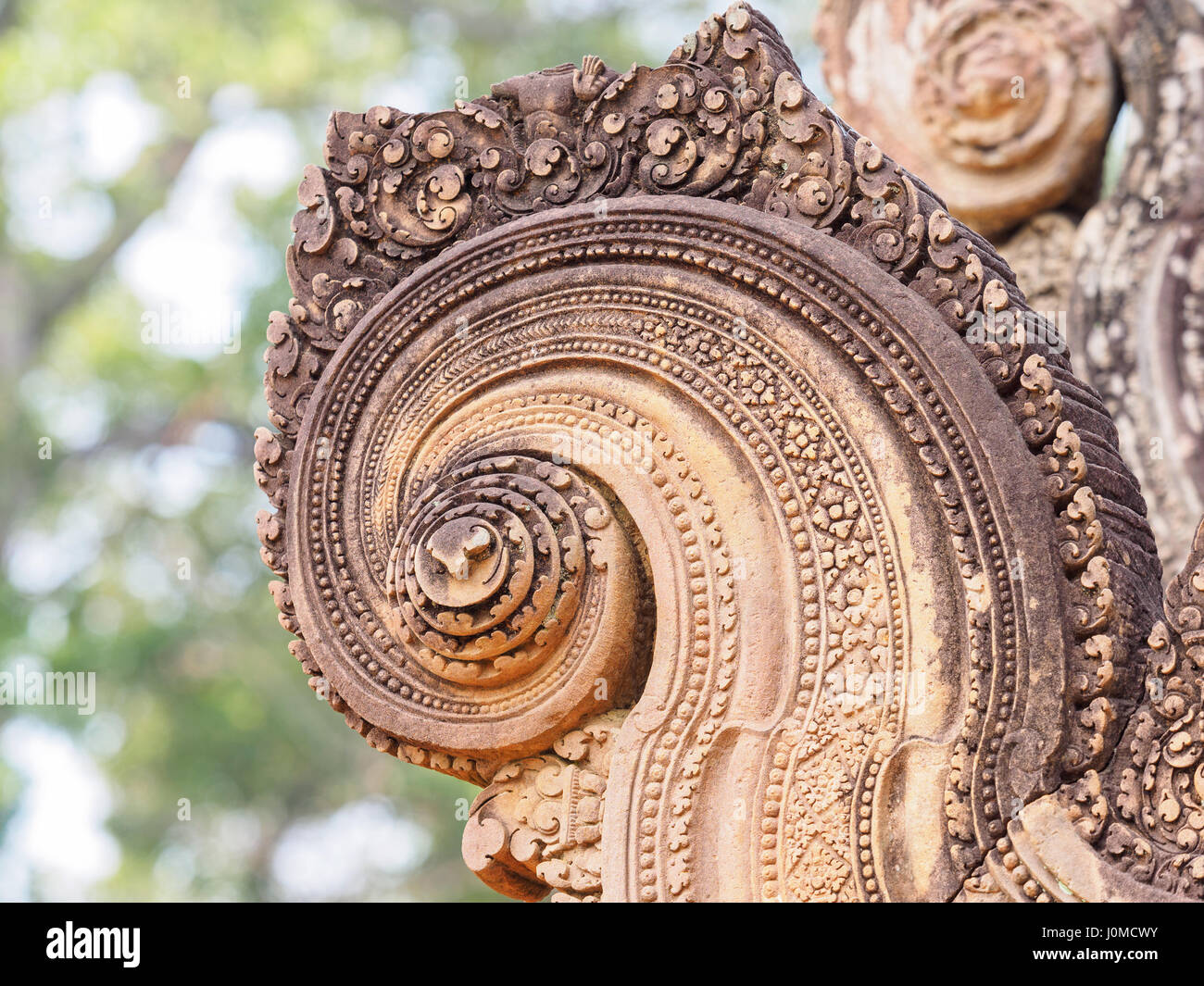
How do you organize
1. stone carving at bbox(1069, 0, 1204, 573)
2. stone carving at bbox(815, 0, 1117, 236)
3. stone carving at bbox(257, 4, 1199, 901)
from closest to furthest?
stone carving at bbox(257, 4, 1199, 901) < stone carving at bbox(1069, 0, 1204, 573) < stone carving at bbox(815, 0, 1117, 236)

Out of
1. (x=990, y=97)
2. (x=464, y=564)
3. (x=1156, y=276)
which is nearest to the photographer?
(x=464, y=564)

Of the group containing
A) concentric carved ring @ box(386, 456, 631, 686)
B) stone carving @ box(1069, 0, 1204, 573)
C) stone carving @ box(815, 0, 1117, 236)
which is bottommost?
concentric carved ring @ box(386, 456, 631, 686)

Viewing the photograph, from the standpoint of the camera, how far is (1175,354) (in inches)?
146

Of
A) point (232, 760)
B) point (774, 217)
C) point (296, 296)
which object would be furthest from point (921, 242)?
point (232, 760)

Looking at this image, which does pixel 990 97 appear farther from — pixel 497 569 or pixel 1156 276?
pixel 497 569

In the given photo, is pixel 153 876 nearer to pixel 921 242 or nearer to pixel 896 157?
pixel 896 157

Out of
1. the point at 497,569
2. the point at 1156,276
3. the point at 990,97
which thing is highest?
the point at 990,97

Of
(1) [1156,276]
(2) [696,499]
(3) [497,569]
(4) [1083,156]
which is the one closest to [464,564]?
(3) [497,569]

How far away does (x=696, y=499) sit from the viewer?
7.36 ft

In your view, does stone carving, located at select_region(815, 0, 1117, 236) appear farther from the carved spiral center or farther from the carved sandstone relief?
the carved spiral center

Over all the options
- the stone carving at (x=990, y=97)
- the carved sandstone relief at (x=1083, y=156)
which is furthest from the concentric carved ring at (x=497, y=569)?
the stone carving at (x=990, y=97)

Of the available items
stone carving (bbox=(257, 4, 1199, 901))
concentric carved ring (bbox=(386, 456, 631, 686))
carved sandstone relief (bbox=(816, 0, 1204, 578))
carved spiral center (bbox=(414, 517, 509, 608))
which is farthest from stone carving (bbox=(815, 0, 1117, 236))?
carved spiral center (bbox=(414, 517, 509, 608))

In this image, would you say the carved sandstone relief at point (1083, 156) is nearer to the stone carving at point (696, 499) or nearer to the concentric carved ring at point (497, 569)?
the stone carving at point (696, 499)

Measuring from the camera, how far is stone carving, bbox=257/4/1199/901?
2.07m
